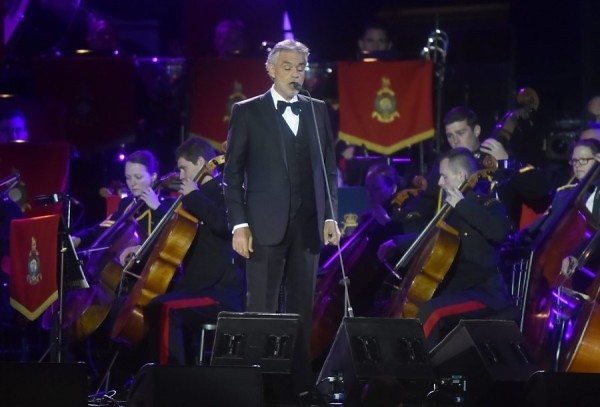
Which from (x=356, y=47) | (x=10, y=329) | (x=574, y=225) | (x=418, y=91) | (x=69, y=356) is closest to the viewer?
(x=574, y=225)

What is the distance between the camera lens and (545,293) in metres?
7.29

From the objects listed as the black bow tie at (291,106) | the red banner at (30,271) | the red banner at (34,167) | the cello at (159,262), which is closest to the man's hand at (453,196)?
the black bow tie at (291,106)

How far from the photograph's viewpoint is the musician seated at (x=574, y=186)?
737 centimetres

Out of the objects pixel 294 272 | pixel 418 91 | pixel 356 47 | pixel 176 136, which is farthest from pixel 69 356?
pixel 356 47

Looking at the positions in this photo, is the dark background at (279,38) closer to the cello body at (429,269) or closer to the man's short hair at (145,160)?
the man's short hair at (145,160)

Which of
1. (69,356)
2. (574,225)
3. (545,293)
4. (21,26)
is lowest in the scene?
(69,356)

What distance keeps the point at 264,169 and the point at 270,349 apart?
1036 millimetres

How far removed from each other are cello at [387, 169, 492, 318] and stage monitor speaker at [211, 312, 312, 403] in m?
1.40

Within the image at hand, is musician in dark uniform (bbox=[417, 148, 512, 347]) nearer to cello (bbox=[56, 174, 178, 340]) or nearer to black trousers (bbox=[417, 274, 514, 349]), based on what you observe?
black trousers (bbox=[417, 274, 514, 349])

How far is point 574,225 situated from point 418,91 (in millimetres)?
3156

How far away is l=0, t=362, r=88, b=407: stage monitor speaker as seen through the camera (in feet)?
16.6

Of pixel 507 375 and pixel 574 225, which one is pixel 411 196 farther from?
pixel 507 375

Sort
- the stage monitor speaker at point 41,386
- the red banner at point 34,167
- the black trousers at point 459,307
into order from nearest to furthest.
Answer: the stage monitor speaker at point 41,386
the black trousers at point 459,307
the red banner at point 34,167

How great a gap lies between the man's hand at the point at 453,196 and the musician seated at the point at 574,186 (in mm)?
695
